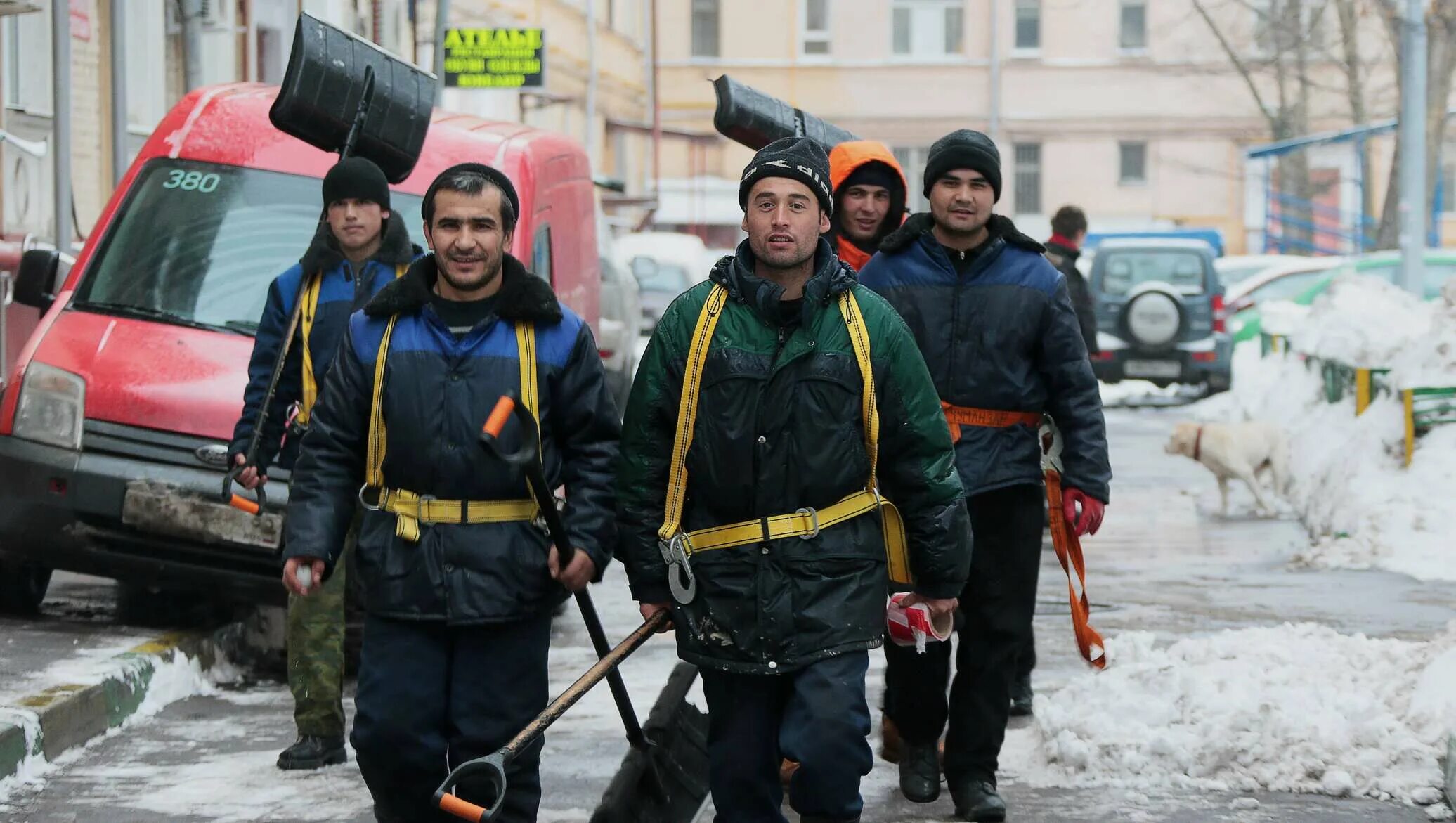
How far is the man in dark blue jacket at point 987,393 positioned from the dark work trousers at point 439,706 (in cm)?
150

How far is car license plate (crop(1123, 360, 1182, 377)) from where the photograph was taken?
24625mm

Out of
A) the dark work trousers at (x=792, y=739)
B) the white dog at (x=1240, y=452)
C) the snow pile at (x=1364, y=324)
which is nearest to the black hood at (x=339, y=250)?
the dark work trousers at (x=792, y=739)

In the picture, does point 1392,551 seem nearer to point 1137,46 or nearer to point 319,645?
point 319,645

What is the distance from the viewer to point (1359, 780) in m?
6.53

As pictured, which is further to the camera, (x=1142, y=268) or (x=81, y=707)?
(x=1142, y=268)

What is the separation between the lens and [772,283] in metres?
4.98

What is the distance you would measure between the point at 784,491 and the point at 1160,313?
1954cm

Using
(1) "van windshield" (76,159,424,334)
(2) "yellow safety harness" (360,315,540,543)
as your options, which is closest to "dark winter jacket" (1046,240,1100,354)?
(1) "van windshield" (76,159,424,334)

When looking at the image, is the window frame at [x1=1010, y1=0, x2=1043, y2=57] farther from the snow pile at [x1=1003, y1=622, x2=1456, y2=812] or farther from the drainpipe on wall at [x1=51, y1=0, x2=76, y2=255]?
the snow pile at [x1=1003, y1=622, x2=1456, y2=812]

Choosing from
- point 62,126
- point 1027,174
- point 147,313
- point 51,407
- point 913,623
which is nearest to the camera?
point 913,623

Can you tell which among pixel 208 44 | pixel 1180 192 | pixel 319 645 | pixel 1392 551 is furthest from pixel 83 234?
pixel 1180 192

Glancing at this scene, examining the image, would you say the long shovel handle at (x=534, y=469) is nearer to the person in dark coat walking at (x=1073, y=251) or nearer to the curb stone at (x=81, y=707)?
the curb stone at (x=81, y=707)

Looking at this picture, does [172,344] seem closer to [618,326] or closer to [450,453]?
[450,453]

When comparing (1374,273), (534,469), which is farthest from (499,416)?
(1374,273)
